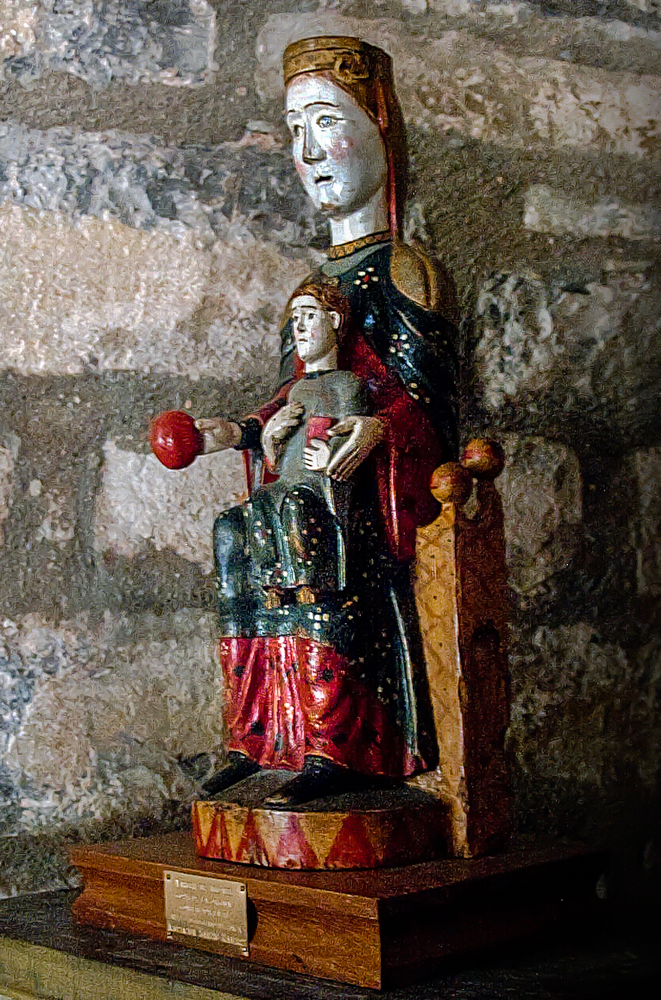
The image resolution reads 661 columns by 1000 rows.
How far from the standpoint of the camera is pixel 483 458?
1.26 m

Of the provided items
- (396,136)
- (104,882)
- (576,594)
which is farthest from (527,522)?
(104,882)

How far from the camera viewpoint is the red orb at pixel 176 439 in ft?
4.53

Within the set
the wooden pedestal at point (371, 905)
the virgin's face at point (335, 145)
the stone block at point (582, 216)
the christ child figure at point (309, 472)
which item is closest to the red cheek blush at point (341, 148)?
the virgin's face at point (335, 145)

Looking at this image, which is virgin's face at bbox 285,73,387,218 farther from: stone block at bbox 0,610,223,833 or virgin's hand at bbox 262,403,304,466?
stone block at bbox 0,610,223,833

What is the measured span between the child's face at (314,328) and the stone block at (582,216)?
0.48m

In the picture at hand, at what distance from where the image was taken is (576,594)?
1.65m

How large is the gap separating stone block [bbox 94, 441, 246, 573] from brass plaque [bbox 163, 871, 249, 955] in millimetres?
482

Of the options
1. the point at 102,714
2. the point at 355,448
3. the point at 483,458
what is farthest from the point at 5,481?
the point at 483,458

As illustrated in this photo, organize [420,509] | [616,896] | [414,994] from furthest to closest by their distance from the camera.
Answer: [616,896]
[420,509]
[414,994]

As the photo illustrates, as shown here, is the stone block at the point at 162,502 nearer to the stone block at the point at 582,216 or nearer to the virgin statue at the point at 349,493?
the virgin statue at the point at 349,493

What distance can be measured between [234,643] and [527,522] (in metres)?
0.47

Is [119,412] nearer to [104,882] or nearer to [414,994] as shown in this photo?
[104,882]

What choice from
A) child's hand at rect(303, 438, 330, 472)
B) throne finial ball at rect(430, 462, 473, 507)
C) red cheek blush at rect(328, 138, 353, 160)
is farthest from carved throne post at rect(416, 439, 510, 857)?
red cheek blush at rect(328, 138, 353, 160)

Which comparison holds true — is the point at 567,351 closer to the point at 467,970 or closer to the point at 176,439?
the point at 176,439
